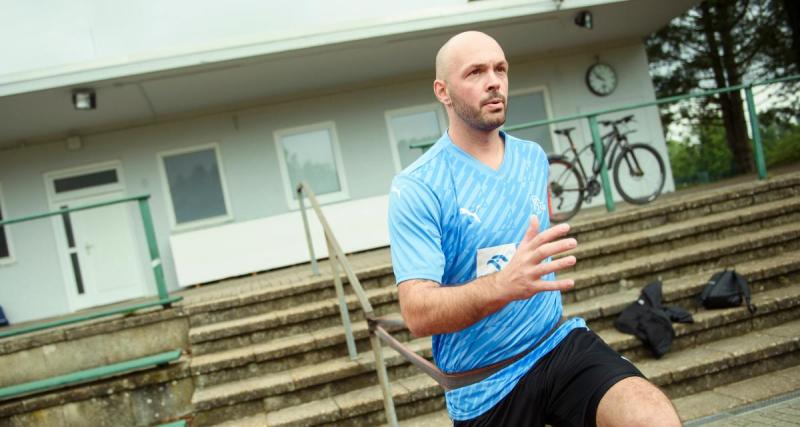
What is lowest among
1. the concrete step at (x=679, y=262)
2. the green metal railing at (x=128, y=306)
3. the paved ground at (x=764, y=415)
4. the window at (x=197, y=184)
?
the paved ground at (x=764, y=415)

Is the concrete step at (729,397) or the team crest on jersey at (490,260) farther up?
the team crest on jersey at (490,260)

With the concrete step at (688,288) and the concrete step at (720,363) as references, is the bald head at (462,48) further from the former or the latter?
the concrete step at (688,288)

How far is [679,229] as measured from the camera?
554 cm

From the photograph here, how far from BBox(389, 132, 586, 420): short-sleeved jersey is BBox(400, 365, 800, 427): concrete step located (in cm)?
217

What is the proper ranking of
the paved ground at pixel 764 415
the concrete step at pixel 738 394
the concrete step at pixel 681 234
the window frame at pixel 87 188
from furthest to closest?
the window frame at pixel 87 188 → the concrete step at pixel 681 234 → the concrete step at pixel 738 394 → the paved ground at pixel 764 415

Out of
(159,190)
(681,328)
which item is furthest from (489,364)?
(159,190)

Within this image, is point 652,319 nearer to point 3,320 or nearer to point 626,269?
point 626,269

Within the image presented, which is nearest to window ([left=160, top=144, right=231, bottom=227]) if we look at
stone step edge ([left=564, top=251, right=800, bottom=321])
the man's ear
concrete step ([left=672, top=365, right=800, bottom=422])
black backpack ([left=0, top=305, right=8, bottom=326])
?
black backpack ([left=0, top=305, right=8, bottom=326])

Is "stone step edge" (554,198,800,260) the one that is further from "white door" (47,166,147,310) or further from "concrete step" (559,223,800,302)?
"white door" (47,166,147,310)

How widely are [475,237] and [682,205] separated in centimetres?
511

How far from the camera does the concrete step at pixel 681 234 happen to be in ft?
17.6

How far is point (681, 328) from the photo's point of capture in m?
4.29

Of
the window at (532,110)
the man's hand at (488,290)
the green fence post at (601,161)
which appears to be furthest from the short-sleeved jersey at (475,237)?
the window at (532,110)

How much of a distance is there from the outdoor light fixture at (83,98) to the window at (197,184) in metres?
1.87
